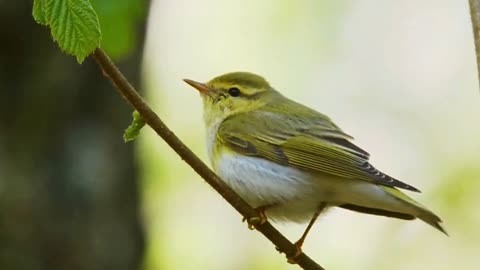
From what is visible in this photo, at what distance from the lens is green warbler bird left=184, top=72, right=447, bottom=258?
366 centimetres

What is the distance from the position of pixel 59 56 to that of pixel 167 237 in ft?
14.4

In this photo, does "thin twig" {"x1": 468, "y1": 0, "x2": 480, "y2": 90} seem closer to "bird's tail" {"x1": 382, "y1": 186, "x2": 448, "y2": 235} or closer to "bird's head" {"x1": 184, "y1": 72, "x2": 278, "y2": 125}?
"bird's tail" {"x1": 382, "y1": 186, "x2": 448, "y2": 235}

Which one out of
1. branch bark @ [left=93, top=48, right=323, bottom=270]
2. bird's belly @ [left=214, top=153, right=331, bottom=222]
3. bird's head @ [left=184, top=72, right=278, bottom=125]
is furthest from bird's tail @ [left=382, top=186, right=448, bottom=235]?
bird's head @ [left=184, top=72, right=278, bottom=125]

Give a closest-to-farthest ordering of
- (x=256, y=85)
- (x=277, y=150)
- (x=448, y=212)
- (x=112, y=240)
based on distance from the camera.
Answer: (x=277, y=150)
(x=256, y=85)
(x=112, y=240)
(x=448, y=212)

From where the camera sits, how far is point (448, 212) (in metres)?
8.33

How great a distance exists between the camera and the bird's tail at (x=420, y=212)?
3357 mm

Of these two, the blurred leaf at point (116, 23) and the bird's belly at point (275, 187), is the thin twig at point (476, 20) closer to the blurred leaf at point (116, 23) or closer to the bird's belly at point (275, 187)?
the bird's belly at point (275, 187)

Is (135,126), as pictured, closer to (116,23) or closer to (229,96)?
(116,23)

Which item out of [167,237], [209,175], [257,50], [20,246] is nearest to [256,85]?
[20,246]

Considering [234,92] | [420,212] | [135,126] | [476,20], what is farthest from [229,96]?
[476,20]

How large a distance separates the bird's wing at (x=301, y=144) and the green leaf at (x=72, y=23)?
1.72 m

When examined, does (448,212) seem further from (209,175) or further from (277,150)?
(209,175)

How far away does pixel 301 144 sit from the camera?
401cm

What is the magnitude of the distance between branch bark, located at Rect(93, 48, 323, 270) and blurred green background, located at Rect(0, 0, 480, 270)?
148cm
